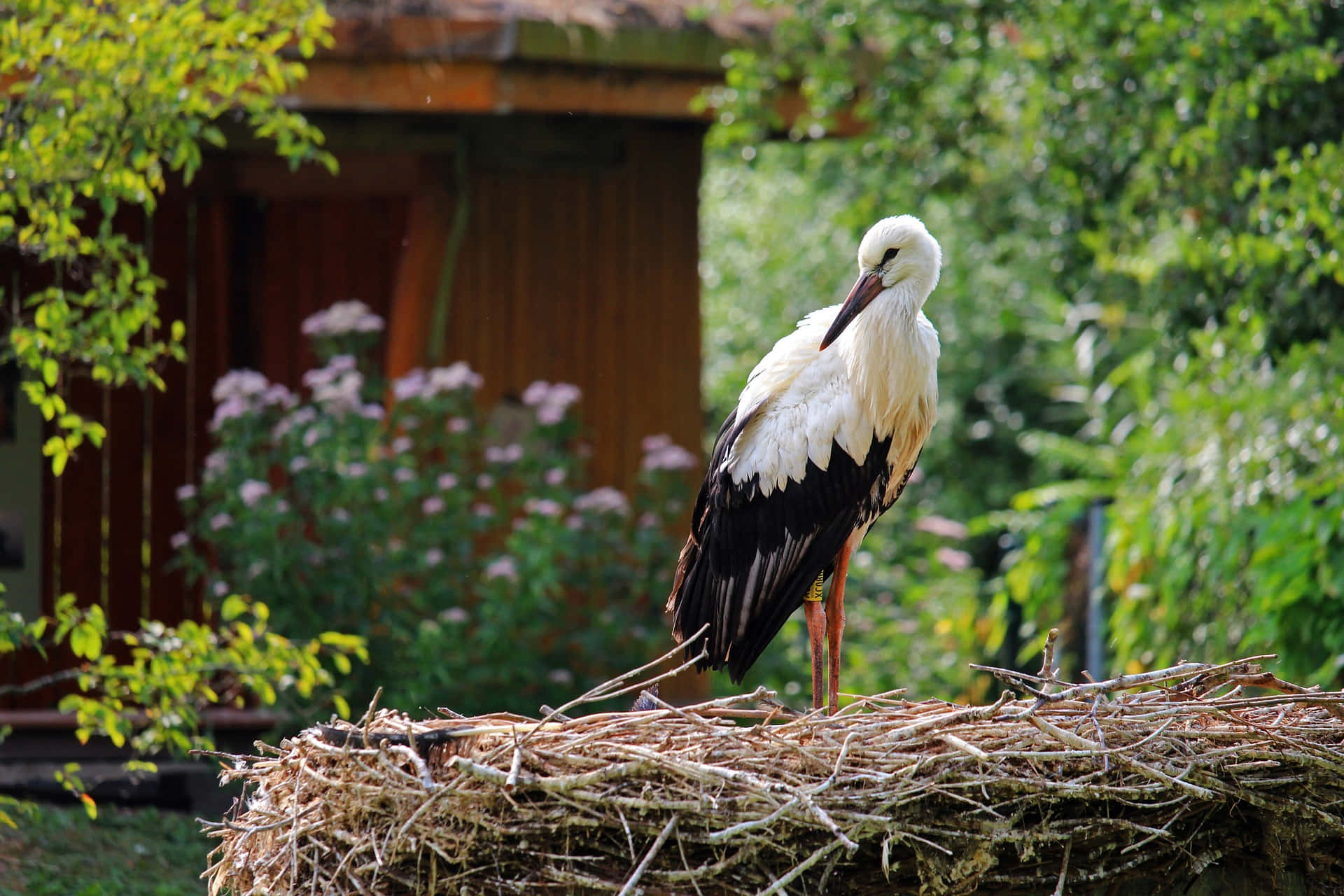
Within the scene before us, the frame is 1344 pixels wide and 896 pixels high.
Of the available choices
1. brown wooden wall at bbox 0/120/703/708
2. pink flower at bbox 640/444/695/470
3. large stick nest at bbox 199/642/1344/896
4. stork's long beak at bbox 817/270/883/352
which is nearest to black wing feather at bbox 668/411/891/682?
stork's long beak at bbox 817/270/883/352

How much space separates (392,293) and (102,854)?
3506 millimetres

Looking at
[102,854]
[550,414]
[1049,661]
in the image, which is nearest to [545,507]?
[550,414]

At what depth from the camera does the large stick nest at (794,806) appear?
9.45 feet

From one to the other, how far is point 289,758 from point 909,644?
6721 mm

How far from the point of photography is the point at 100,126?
181 inches

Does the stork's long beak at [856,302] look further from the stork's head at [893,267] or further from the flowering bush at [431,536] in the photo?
the flowering bush at [431,536]

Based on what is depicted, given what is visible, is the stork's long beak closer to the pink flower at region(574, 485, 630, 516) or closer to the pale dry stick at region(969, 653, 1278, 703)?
the pale dry stick at region(969, 653, 1278, 703)

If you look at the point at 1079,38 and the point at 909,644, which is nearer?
the point at 1079,38

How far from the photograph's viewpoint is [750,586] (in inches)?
171

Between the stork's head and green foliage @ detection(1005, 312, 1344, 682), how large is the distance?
2.60 m

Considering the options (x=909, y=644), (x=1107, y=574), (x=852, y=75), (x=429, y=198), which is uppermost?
(x=852, y=75)

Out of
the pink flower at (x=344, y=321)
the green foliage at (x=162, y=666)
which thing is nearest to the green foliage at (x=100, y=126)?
the green foliage at (x=162, y=666)

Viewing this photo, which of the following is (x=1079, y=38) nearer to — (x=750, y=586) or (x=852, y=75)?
(x=852, y=75)

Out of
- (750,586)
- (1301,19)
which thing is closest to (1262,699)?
(750,586)
